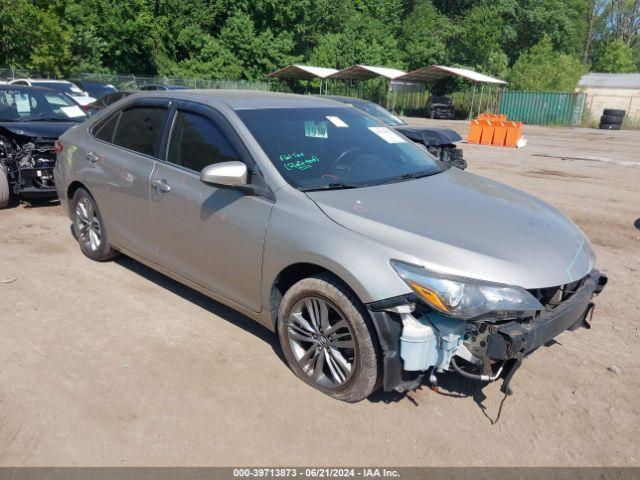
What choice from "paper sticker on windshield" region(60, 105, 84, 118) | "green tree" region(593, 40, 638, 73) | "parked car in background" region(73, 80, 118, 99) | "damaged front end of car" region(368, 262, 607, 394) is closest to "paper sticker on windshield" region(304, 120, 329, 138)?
"damaged front end of car" region(368, 262, 607, 394)

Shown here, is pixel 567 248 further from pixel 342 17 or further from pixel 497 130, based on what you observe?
pixel 342 17

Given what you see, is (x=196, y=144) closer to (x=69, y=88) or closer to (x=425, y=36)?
(x=69, y=88)

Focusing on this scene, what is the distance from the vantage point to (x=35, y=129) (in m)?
7.21

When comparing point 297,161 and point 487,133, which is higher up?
point 297,161

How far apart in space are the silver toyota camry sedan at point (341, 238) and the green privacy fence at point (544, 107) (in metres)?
32.0

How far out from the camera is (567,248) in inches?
128

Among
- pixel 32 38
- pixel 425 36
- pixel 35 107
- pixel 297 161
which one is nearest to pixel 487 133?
pixel 35 107

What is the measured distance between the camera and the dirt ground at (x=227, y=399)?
279cm

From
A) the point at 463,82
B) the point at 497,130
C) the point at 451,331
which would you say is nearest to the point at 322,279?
the point at 451,331

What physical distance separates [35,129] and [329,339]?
19.2 feet

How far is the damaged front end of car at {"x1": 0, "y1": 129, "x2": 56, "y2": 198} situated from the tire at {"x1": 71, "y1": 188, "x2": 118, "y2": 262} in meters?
2.16

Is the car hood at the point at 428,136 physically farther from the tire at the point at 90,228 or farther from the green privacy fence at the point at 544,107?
the green privacy fence at the point at 544,107

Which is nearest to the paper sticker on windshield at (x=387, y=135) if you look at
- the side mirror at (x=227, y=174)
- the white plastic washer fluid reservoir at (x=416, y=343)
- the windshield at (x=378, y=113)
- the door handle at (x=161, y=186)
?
the side mirror at (x=227, y=174)

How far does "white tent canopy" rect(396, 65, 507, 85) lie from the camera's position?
33.1 metres
